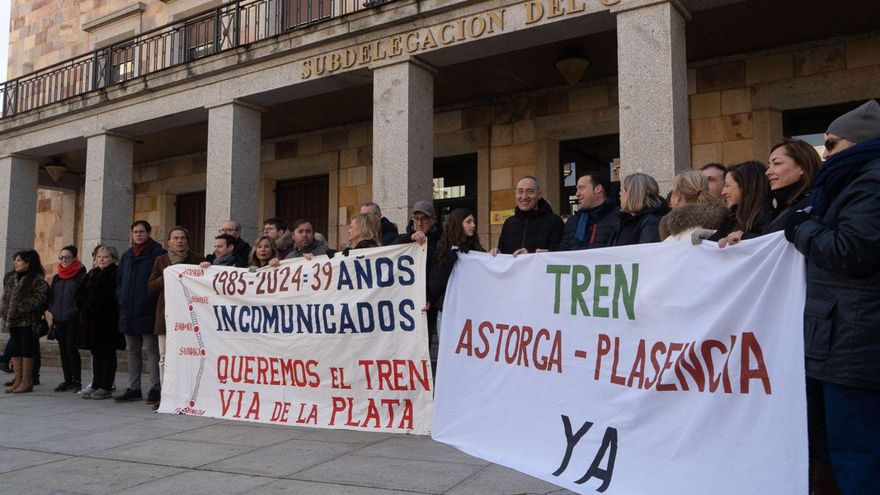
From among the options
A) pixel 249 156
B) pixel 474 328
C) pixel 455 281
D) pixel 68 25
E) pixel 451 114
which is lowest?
pixel 474 328

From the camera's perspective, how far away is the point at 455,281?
5266 mm

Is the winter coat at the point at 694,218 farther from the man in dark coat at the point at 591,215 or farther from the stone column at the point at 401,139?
the stone column at the point at 401,139

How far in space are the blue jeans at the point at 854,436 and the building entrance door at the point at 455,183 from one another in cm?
1049

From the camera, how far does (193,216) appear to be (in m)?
17.7

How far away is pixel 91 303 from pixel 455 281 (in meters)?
4.89

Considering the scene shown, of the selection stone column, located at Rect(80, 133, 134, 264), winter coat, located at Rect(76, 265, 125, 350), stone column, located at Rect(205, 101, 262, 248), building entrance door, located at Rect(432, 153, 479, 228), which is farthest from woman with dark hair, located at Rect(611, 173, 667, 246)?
stone column, located at Rect(80, 133, 134, 264)

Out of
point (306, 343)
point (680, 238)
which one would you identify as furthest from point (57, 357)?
point (680, 238)

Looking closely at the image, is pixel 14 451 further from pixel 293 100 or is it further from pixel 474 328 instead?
pixel 293 100

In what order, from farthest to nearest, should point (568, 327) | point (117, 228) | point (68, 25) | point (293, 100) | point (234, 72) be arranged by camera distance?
point (68, 25) → point (117, 228) → point (293, 100) → point (234, 72) → point (568, 327)

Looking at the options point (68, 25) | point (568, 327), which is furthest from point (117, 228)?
point (568, 327)

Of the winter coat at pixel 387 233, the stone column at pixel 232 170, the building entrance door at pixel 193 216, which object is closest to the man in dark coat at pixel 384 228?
the winter coat at pixel 387 233

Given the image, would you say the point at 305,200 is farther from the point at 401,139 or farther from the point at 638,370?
the point at 638,370

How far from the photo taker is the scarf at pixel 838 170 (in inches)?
108

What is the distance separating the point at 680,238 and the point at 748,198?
1.32 ft
